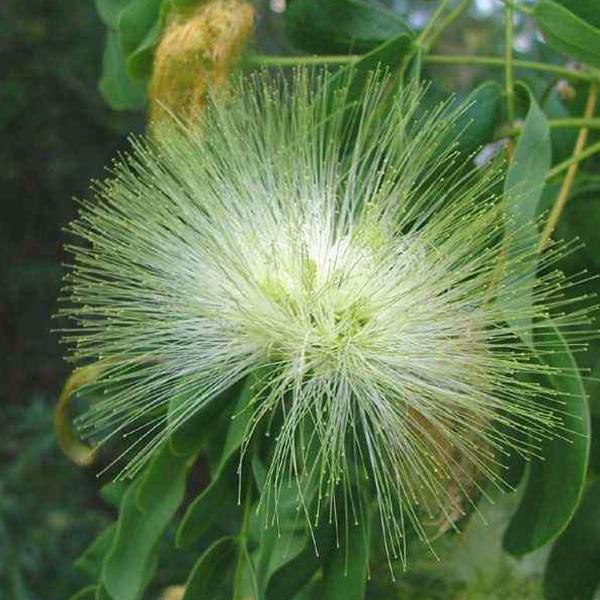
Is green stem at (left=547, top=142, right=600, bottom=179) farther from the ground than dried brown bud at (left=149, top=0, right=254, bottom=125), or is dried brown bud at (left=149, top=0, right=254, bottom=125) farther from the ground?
dried brown bud at (left=149, top=0, right=254, bottom=125)

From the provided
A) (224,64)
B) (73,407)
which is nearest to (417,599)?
(224,64)

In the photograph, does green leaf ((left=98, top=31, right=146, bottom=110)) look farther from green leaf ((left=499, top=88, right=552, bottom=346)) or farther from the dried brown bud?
green leaf ((left=499, top=88, right=552, bottom=346))

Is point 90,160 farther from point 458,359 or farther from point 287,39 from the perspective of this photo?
point 458,359

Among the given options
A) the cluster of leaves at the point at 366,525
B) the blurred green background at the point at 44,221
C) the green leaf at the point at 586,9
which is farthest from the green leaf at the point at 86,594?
the blurred green background at the point at 44,221

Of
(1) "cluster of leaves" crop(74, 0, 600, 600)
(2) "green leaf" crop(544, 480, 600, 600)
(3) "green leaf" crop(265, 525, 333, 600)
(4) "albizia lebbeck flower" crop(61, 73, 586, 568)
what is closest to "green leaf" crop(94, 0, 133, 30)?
(1) "cluster of leaves" crop(74, 0, 600, 600)

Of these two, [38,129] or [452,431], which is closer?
[452,431]

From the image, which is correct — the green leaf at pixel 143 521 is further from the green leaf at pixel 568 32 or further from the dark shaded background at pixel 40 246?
the dark shaded background at pixel 40 246
